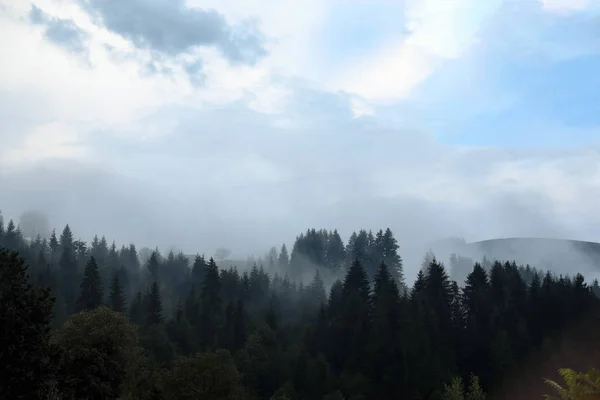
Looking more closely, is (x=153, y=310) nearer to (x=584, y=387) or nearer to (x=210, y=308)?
(x=210, y=308)

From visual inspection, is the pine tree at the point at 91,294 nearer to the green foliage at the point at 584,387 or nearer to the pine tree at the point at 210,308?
the pine tree at the point at 210,308

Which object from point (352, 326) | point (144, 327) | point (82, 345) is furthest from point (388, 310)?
point (82, 345)

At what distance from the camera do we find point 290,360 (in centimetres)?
10669

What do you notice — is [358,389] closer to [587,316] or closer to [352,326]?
[352,326]

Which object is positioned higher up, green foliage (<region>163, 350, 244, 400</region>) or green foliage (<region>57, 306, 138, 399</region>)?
green foliage (<region>57, 306, 138, 399</region>)

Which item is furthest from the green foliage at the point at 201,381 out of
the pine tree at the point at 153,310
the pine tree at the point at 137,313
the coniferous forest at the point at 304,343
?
the pine tree at the point at 137,313

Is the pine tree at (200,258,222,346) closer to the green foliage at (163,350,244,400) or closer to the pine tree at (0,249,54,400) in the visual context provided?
the green foliage at (163,350,244,400)

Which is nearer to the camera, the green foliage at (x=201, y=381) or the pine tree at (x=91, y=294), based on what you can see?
the green foliage at (x=201, y=381)

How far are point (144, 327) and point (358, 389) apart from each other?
152 ft

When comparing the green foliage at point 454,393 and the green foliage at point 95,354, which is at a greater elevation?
the green foliage at point 95,354

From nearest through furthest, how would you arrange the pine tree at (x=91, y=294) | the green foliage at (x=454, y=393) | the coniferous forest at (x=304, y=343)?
the coniferous forest at (x=304, y=343)
the green foliage at (x=454, y=393)
the pine tree at (x=91, y=294)

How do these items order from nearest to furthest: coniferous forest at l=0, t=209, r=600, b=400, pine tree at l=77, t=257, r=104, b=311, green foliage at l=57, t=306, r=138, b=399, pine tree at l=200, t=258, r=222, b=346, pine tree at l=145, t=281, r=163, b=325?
coniferous forest at l=0, t=209, r=600, b=400 < green foliage at l=57, t=306, r=138, b=399 < pine tree at l=200, t=258, r=222, b=346 < pine tree at l=77, t=257, r=104, b=311 < pine tree at l=145, t=281, r=163, b=325

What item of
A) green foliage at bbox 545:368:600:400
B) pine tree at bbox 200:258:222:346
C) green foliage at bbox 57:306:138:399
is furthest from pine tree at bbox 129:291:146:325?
green foliage at bbox 545:368:600:400

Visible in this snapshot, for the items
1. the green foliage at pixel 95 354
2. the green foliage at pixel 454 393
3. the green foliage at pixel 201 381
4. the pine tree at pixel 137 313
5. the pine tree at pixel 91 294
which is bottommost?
the green foliage at pixel 454 393
